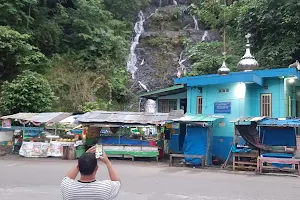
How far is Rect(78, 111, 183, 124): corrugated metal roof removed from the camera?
16328 millimetres

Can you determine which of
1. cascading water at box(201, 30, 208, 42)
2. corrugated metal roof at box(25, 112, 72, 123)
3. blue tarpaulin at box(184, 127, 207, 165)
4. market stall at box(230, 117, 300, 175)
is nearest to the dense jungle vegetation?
corrugated metal roof at box(25, 112, 72, 123)

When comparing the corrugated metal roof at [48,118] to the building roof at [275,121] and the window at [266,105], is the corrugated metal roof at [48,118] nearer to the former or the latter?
the building roof at [275,121]

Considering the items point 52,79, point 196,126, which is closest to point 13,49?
point 52,79

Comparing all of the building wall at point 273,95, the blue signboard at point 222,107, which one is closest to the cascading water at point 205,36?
the building wall at point 273,95

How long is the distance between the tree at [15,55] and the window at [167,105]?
9.58 meters

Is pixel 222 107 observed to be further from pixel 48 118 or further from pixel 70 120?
pixel 48 118

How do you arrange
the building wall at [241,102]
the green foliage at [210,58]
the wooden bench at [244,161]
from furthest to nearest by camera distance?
the green foliage at [210,58]
the building wall at [241,102]
the wooden bench at [244,161]

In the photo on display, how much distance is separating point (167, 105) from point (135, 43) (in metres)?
17.4

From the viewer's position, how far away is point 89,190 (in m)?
3.12

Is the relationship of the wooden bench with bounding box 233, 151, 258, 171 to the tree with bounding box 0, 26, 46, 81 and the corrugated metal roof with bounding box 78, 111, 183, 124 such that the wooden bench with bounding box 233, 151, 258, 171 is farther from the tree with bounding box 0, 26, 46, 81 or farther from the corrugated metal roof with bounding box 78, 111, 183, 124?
the tree with bounding box 0, 26, 46, 81

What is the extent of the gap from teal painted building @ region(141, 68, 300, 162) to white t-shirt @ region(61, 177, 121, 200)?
13.2 metres

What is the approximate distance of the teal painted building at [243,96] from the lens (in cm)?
1578

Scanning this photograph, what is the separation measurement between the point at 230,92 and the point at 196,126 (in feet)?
8.10

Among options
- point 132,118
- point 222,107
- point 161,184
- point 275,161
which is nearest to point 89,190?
point 161,184
